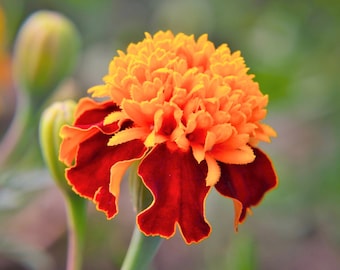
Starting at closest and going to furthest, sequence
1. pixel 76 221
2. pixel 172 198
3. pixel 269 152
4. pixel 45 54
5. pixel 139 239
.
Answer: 1. pixel 172 198
2. pixel 139 239
3. pixel 76 221
4. pixel 45 54
5. pixel 269 152

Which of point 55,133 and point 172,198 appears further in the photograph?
point 55,133

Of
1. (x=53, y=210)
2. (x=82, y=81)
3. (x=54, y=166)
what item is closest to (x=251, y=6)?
(x=82, y=81)

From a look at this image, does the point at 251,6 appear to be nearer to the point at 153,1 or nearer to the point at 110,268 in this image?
the point at 153,1

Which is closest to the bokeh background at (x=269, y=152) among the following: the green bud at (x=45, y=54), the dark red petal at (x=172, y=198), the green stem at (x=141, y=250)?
the green bud at (x=45, y=54)

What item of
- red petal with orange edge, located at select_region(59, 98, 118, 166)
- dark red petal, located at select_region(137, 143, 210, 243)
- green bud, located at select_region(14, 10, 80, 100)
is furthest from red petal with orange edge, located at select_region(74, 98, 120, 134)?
green bud, located at select_region(14, 10, 80, 100)

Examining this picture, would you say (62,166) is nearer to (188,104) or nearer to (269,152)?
(188,104)

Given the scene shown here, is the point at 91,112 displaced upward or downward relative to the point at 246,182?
upward

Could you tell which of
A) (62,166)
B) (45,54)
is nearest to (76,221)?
(62,166)
